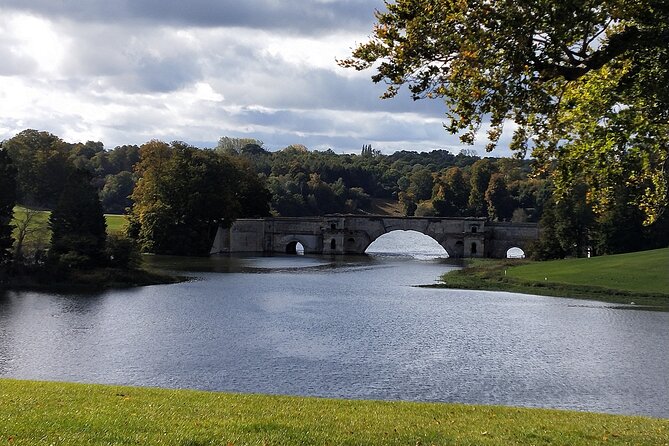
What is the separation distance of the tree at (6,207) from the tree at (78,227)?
298 centimetres

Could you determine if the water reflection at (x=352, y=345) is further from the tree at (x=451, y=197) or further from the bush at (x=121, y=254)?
the tree at (x=451, y=197)

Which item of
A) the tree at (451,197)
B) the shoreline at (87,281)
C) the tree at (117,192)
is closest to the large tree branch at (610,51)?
the shoreline at (87,281)

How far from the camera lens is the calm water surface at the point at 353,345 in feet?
76.8

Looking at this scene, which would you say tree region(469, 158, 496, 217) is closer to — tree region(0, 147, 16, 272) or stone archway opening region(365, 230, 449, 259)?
A: stone archway opening region(365, 230, 449, 259)

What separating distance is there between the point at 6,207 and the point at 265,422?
4805 cm

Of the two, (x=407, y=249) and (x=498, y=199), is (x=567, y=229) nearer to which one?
(x=407, y=249)

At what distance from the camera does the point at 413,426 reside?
1424cm

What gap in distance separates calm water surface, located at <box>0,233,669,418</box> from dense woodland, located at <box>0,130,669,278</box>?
6582mm

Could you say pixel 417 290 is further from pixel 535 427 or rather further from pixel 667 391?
pixel 535 427

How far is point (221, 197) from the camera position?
306 ft

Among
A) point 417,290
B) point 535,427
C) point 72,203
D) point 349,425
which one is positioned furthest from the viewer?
point 72,203

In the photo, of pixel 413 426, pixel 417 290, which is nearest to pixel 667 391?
pixel 413 426

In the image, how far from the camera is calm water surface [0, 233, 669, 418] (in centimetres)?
2342

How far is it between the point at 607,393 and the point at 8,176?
47778mm
